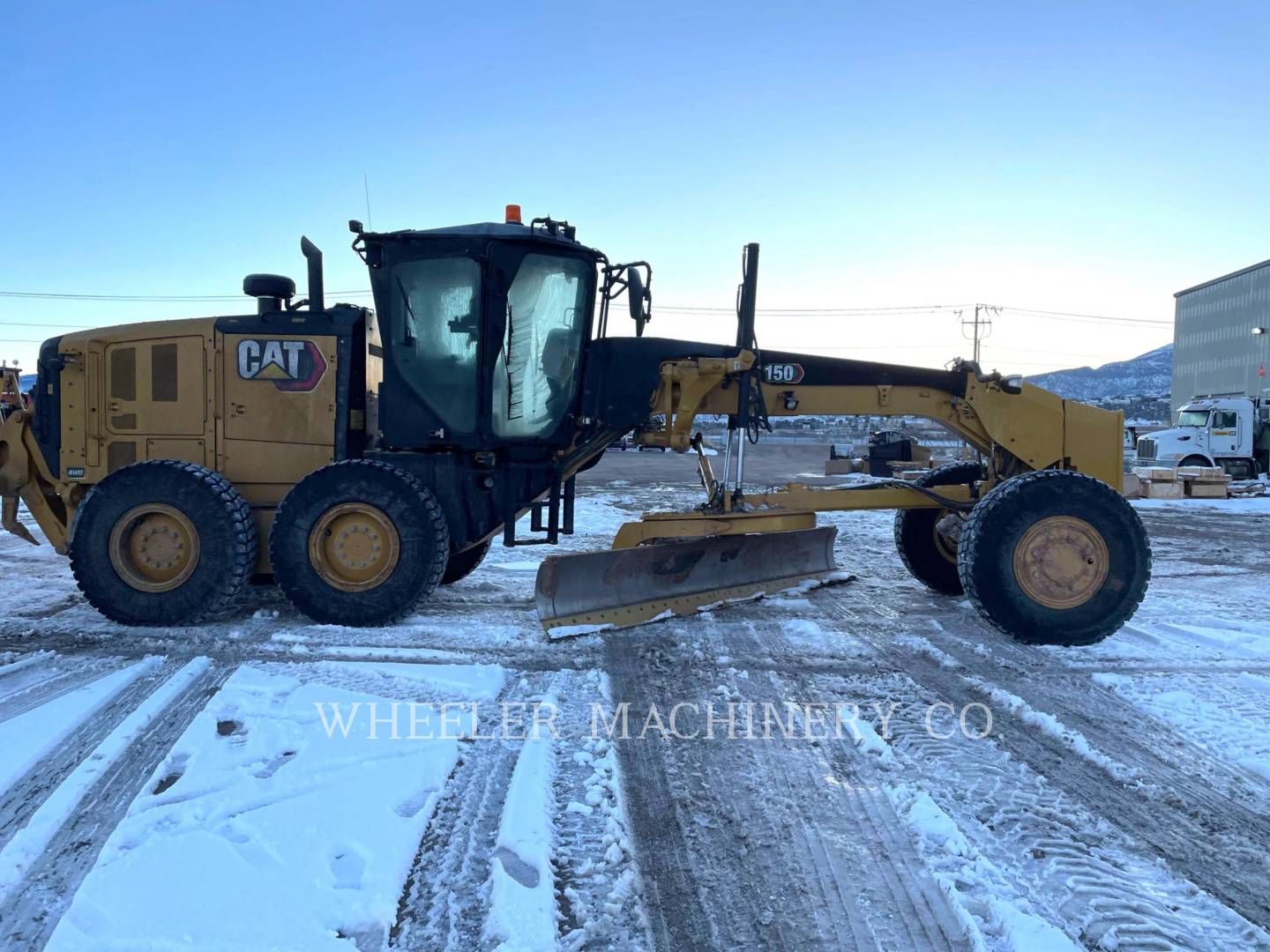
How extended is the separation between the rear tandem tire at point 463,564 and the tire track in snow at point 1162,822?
3.97 meters

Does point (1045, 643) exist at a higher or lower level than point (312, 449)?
lower

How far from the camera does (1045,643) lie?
489 centimetres

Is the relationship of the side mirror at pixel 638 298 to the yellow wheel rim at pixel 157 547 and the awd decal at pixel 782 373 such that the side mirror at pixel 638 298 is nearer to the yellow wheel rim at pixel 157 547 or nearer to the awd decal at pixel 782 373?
the awd decal at pixel 782 373

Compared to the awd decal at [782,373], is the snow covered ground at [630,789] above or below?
below

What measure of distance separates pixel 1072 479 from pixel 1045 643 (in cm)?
107

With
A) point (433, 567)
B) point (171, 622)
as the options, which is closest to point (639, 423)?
point (433, 567)

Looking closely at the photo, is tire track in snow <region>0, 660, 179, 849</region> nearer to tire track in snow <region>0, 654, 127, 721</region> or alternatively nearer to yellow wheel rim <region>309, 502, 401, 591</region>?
tire track in snow <region>0, 654, 127, 721</region>

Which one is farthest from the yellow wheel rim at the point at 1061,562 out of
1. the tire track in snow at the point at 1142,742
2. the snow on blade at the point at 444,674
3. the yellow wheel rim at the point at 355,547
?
the yellow wheel rim at the point at 355,547

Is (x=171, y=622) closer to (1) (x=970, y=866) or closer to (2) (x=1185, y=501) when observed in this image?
(1) (x=970, y=866)

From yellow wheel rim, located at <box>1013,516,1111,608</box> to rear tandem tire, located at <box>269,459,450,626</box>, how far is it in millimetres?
3791

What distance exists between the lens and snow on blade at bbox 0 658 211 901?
2.42 m

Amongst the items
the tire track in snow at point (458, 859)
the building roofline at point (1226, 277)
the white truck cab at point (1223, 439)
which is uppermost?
the building roofline at point (1226, 277)

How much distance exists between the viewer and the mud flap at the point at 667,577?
511 cm

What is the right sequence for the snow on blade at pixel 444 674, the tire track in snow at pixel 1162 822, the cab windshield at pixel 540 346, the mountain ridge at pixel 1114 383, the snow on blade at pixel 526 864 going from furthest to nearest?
the mountain ridge at pixel 1114 383 → the cab windshield at pixel 540 346 → the snow on blade at pixel 444 674 → the tire track in snow at pixel 1162 822 → the snow on blade at pixel 526 864
